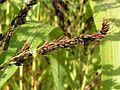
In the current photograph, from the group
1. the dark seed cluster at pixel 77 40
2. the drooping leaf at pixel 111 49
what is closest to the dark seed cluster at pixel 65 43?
the dark seed cluster at pixel 77 40

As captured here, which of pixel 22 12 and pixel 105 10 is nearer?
pixel 22 12

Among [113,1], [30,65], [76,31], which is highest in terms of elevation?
[113,1]

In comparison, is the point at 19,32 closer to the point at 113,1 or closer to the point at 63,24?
the point at 63,24

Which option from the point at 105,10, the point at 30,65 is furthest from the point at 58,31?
the point at 30,65

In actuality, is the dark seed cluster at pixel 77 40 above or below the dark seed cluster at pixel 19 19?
below

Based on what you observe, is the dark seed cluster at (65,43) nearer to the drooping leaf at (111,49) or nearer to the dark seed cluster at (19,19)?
the dark seed cluster at (19,19)

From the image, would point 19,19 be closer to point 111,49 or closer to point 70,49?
point 111,49

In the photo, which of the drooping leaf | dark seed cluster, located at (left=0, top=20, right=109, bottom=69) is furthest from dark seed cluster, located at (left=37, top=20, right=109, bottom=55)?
the drooping leaf

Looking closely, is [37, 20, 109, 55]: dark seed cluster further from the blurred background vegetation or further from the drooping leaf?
the drooping leaf

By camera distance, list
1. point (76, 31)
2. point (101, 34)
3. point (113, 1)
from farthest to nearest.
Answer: point (76, 31) < point (113, 1) < point (101, 34)

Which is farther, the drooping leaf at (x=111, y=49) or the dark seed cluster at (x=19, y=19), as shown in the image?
the drooping leaf at (x=111, y=49)

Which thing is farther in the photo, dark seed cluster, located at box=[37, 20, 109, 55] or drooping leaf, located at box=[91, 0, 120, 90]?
drooping leaf, located at box=[91, 0, 120, 90]
